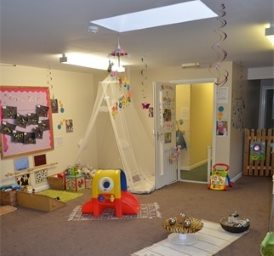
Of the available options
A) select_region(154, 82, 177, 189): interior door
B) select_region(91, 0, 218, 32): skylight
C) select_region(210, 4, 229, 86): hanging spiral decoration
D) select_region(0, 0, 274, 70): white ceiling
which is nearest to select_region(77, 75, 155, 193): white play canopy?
select_region(154, 82, 177, 189): interior door

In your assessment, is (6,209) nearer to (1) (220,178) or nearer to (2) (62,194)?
(2) (62,194)

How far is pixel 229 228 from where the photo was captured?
333cm

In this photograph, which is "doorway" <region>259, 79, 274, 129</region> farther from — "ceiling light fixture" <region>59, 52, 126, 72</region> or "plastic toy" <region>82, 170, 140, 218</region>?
"plastic toy" <region>82, 170, 140, 218</region>

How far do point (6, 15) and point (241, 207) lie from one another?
3.76 meters

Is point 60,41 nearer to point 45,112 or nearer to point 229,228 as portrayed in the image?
point 45,112

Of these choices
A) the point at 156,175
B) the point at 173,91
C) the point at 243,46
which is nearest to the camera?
the point at 243,46

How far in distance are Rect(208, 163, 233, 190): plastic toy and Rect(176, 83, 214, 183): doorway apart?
1104mm

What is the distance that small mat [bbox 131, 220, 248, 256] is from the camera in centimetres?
295

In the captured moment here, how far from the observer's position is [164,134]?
543cm

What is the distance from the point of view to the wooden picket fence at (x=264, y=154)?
590 cm

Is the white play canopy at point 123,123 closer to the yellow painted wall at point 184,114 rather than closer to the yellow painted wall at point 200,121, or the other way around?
the yellow painted wall at point 184,114

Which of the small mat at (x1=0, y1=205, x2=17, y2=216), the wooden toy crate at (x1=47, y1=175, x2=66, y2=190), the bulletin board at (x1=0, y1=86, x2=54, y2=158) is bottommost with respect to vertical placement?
the small mat at (x1=0, y1=205, x2=17, y2=216)

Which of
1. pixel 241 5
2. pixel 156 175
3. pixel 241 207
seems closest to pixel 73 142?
pixel 156 175

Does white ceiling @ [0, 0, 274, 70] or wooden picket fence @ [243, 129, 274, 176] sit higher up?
white ceiling @ [0, 0, 274, 70]
